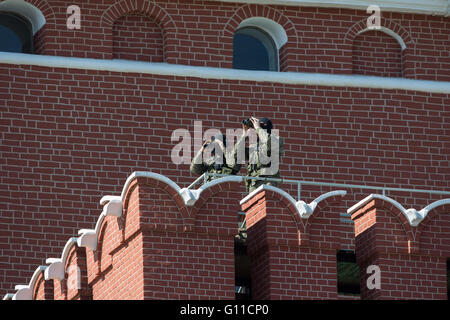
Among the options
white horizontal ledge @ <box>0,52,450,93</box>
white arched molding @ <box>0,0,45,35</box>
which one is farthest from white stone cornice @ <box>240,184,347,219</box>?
white arched molding @ <box>0,0,45,35</box>

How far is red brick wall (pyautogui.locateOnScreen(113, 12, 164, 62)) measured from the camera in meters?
36.7

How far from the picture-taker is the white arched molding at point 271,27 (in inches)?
1471

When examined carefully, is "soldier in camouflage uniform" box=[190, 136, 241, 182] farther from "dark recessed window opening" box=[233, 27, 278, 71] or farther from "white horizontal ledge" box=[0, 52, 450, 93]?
A: "dark recessed window opening" box=[233, 27, 278, 71]

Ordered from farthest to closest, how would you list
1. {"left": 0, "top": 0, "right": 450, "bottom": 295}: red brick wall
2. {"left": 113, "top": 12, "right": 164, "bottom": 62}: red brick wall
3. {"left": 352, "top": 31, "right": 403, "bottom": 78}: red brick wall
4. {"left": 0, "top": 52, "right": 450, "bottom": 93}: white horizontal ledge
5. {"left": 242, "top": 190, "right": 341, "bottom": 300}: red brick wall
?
{"left": 352, "top": 31, "right": 403, "bottom": 78}: red brick wall, {"left": 113, "top": 12, "right": 164, "bottom": 62}: red brick wall, {"left": 0, "top": 52, "right": 450, "bottom": 93}: white horizontal ledge, {"left": 0, "top": 0, "right": 450, "bottom": 295}: red brick wall, {"left": 242, "top": 190, "right": 341, "bottom": 300}: red brick wall

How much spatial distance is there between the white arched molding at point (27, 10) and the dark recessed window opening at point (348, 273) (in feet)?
25.6

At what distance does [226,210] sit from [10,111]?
7109 millimetres

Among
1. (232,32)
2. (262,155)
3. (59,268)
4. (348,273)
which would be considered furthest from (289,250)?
(232,32)

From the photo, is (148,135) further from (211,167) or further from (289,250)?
(289,250)

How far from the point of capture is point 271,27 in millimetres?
37594

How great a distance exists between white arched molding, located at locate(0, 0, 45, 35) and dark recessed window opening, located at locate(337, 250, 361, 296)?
7.79 meters

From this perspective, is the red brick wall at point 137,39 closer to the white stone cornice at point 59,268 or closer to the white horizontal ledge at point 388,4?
the white horizontal ledge at point 388,4

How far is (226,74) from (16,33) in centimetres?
369

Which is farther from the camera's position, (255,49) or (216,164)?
(255,49)

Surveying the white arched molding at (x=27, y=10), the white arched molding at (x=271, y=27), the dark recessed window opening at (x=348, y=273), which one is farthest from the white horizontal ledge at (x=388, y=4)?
the dark recessed window opening at (x=348, y=273)
